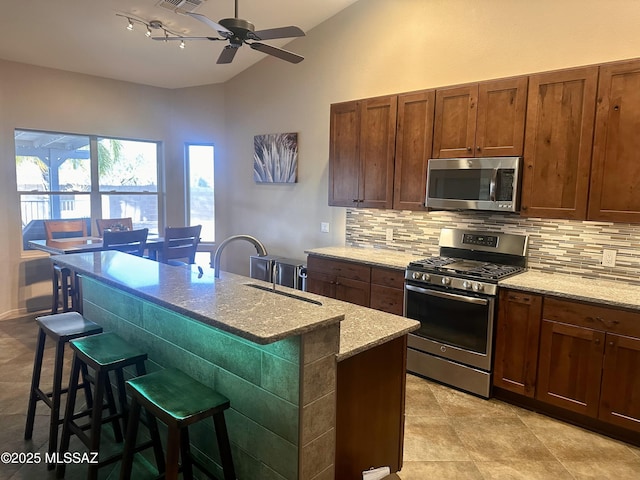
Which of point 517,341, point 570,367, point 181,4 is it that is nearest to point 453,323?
point 517,341

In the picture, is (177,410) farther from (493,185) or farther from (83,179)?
(83,179)

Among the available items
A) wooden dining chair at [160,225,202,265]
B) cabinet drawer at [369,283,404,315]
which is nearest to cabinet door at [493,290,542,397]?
cabinet drawer at [369,283,404,315]

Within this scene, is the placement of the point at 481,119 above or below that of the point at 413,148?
above

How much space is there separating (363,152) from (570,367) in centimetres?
246

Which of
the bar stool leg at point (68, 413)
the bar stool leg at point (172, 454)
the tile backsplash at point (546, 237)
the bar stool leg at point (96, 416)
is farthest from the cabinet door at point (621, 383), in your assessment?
the bar stool leg at point (68, 413)

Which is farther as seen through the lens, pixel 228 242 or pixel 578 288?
pixel 578 288

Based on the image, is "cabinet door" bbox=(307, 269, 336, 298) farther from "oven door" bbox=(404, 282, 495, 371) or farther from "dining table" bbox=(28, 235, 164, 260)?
"dining table" bbox=(28, 235, 164, 260)

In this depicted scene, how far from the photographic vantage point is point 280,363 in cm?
153

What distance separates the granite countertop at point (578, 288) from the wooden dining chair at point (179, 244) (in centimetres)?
361

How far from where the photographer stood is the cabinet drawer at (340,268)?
12.6 feet

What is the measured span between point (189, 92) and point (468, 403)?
5395 mm

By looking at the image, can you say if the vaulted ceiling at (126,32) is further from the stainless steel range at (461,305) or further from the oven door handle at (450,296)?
the oven door handle at (450,296)

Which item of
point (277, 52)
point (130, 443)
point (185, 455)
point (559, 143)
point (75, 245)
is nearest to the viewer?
point (130, 443)

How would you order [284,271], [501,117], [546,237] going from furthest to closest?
[284,271], [546,237], [501,117]
